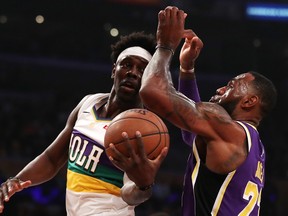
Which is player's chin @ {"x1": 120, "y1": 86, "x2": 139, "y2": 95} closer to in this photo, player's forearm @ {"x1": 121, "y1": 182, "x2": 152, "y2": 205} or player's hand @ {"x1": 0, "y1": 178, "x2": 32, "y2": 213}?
player's forearm @ {"x1": 121, "y1": 182, "x2": 152, "y2": 205}

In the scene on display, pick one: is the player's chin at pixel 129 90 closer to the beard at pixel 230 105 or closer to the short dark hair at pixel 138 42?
the short dark hair at pixel 138 42

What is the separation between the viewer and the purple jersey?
3504 mm

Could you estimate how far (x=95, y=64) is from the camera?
50.2ft

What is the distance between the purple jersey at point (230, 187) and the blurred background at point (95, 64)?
278 inches

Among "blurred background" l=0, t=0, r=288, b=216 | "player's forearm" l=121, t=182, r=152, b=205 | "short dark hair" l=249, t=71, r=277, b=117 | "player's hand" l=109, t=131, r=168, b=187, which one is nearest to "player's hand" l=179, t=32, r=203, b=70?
"short dark hair" l=249, t=71, r=277, b=117

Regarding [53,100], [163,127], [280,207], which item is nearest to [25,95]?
[53,100]

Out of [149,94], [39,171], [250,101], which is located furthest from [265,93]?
[39,171]

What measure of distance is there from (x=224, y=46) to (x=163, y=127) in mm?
12633

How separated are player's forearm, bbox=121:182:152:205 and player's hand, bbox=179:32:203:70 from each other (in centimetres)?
109

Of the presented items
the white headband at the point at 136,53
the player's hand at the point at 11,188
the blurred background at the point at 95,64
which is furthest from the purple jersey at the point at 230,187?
the blurred background at the point at 95,64

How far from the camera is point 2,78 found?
15.0 meters

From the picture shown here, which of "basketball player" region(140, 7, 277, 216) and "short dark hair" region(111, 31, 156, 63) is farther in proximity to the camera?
"short dark hair" region(111, 31, 156, 63)

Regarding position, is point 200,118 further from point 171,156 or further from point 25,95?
point 25,95

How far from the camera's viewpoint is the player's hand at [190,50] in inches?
164
